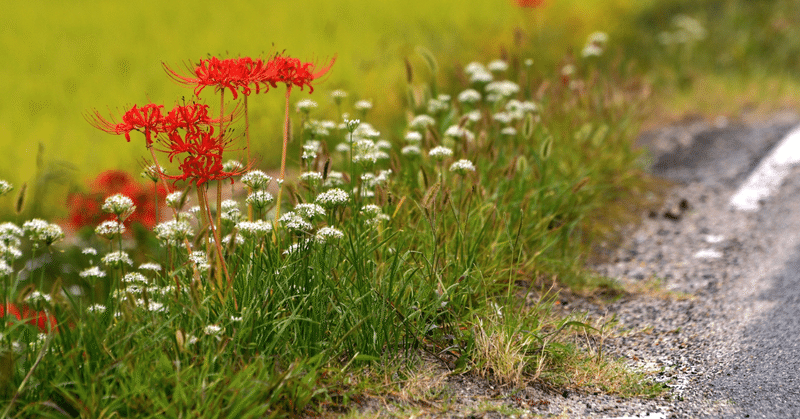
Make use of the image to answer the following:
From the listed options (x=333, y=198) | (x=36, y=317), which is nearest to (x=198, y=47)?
(x=333, y=198)

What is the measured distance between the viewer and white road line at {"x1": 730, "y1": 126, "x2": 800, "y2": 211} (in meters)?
4.38

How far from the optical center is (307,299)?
220cm

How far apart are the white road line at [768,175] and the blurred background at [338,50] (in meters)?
0.98

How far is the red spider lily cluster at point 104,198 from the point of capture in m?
3.61

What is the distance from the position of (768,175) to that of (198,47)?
4.73m

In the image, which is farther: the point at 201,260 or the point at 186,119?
the point at 201,260

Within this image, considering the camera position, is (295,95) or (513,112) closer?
(513,112)

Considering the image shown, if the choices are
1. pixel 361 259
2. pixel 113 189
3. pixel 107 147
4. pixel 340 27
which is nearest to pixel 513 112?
pixel 361 259

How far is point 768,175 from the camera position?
4672mm

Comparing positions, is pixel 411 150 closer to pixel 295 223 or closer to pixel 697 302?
pixel 295 223

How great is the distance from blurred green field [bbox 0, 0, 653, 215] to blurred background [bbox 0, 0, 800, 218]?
2 cm

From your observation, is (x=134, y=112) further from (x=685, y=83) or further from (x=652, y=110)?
(x=685, y=83)

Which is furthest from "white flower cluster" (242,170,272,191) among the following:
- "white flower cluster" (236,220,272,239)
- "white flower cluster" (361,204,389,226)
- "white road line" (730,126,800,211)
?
"white road line" (730,126,800,211)

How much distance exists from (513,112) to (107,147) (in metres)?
3.11
